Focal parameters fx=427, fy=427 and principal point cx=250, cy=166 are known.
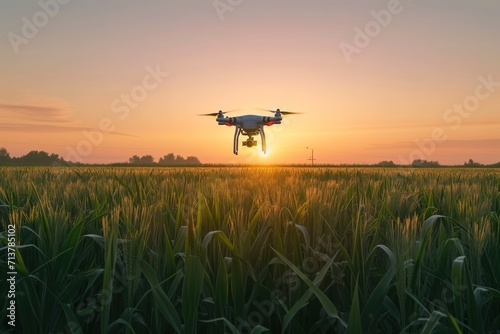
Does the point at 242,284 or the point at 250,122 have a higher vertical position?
the point at 250,122

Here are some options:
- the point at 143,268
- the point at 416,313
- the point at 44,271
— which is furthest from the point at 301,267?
the point at 44,271

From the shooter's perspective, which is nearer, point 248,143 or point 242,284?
point 242,284

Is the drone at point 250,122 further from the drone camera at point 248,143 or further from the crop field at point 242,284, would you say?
the crop field at point 242,284

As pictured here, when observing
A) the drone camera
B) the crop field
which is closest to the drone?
the drone camera

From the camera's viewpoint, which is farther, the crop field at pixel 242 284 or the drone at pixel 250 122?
the drone at pixel 250 122

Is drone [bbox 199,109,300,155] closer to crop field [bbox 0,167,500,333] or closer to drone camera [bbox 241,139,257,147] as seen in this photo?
drone camera [bbox 241,139,257,147]

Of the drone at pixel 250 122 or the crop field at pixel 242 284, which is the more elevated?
the drone at pixel 250 122

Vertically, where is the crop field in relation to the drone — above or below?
below

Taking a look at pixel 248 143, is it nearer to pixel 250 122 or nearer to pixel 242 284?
pixel 250 122

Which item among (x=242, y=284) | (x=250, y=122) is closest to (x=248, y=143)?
(x=250, y=122)

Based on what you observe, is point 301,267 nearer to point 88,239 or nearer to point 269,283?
point 269,283

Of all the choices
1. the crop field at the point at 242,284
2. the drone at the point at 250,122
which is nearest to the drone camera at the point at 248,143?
the drone at the point at 250,122
